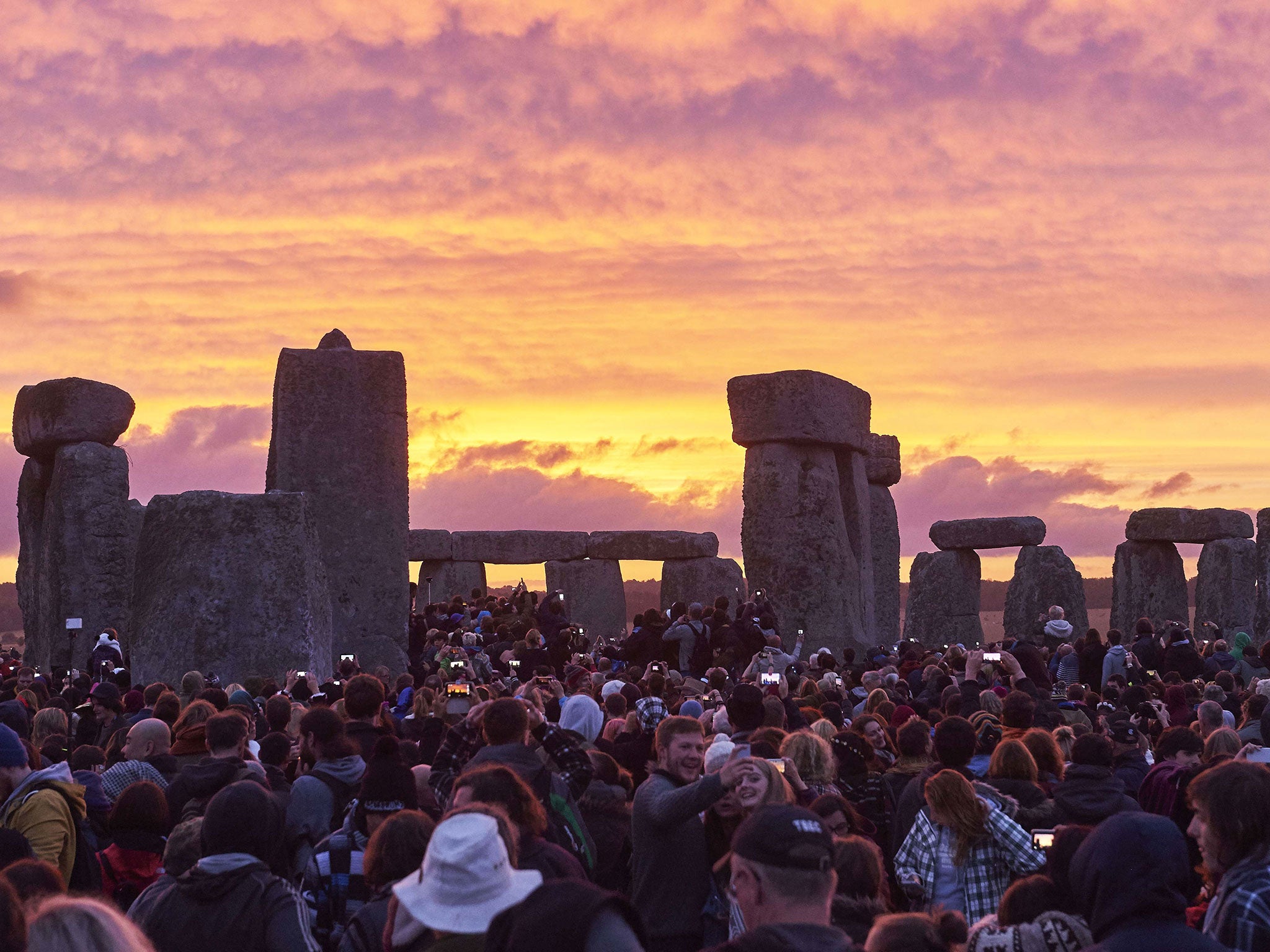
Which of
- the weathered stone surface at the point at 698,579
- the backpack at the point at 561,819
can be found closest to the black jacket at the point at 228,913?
the backpack at the point at 561,819

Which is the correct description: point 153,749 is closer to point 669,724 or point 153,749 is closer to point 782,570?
point 669,724

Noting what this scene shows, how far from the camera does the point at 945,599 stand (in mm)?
25375

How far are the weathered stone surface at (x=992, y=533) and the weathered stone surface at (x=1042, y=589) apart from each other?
341mm

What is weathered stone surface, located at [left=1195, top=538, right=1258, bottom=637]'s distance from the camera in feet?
80.1

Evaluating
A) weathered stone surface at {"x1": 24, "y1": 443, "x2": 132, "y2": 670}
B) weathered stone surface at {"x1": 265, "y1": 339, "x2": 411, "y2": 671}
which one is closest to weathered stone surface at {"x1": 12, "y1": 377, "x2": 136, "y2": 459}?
weathered stone surface at {"x1": 24, "y1": 443, "x2": 132, "y2": 670}

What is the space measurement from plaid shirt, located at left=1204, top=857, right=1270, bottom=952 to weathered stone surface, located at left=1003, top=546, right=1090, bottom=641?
22.0 meters

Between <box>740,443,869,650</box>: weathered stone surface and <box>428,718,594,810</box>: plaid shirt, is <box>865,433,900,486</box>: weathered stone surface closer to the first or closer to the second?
<box>740,443,869,650</box>: weathered stone surface

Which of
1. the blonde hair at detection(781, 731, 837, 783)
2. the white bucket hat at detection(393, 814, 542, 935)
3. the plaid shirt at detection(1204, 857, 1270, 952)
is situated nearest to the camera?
the white bucket hat at detection(393, 814, 542, 935)

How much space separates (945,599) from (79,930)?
23.9 metres

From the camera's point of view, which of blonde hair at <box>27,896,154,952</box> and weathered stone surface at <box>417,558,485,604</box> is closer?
blonde hair at <box>27,896,154,952</box>

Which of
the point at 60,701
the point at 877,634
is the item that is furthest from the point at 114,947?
the point at 877,634

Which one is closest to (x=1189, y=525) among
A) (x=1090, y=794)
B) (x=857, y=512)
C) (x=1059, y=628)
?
(x=857, y=512)

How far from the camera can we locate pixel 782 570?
1656 cm

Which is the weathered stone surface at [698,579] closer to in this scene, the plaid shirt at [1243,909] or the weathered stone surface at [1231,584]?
the weathered stone surface at [1231,584]
